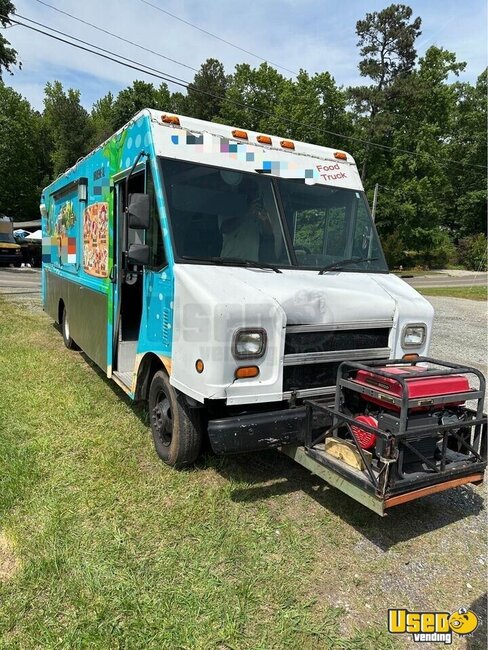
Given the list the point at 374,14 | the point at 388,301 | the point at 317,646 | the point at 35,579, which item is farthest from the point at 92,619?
the point at 374,14

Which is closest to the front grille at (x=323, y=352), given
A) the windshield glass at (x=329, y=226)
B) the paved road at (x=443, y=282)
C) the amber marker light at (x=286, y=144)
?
the windshield glass at (x=329, y=226)

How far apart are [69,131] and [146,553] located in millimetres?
48938

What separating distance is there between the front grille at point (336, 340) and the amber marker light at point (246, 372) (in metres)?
0.28

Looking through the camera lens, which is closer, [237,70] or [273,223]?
[273,223]

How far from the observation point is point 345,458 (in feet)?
10.1

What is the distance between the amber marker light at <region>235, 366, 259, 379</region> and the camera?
3.07 meters

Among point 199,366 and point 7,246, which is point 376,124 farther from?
point 199,366

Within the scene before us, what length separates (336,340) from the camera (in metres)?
3.47

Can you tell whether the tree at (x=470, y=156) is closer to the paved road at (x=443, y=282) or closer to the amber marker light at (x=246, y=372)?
the paved road at (x=443, y=282)

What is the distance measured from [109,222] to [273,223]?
1.96 m

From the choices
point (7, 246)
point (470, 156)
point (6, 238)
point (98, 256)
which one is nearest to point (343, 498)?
point (98, 256)

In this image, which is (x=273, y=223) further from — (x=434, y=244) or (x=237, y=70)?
(x=237, y=70)

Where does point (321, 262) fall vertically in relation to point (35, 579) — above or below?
above

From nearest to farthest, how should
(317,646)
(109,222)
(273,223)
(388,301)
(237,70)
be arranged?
(317,646) → (388,301) → (273,223) → (109,222) → (237,70)
